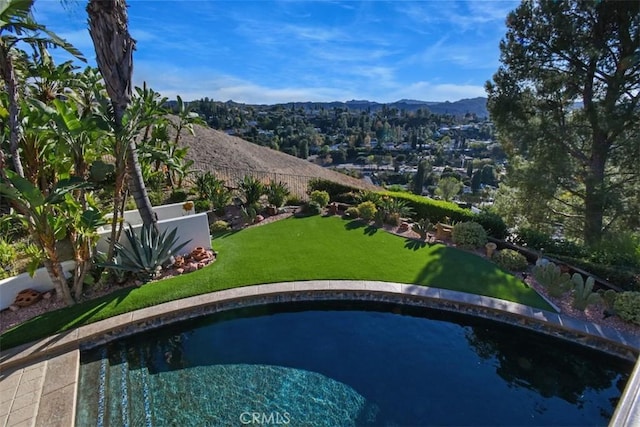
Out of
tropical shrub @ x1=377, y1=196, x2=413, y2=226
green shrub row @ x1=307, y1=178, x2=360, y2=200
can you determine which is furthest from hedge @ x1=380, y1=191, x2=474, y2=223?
green shrub row @ x1=307, y1=178, x2=360, y2=200

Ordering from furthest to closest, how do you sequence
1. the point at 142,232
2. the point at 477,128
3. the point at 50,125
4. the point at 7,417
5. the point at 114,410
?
the point at 477,128 < the point at 142,232 < the point at 50,125 < the point at 114,410 < the point at 7,417

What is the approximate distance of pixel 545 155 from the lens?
12961mm

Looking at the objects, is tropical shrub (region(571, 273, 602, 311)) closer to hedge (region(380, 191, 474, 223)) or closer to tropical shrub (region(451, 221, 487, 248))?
tropical shrub (region(451, 221, 487, 248))

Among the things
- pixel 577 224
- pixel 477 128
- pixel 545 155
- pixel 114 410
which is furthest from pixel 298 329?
pixel 477 128

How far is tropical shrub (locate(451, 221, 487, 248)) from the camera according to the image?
10367 mm

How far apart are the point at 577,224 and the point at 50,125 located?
17.4 m

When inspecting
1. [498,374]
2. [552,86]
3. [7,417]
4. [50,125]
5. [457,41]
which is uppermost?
[457,41]

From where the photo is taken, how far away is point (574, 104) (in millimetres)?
13070

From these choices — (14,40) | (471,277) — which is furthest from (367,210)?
(14,40)

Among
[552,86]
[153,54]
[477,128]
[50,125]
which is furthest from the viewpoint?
[477,128]

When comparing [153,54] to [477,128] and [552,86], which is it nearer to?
[552,86]

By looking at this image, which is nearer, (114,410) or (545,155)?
(114,410)

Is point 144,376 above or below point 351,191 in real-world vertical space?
below

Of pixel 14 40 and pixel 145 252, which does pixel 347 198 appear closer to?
pixel 145 252
